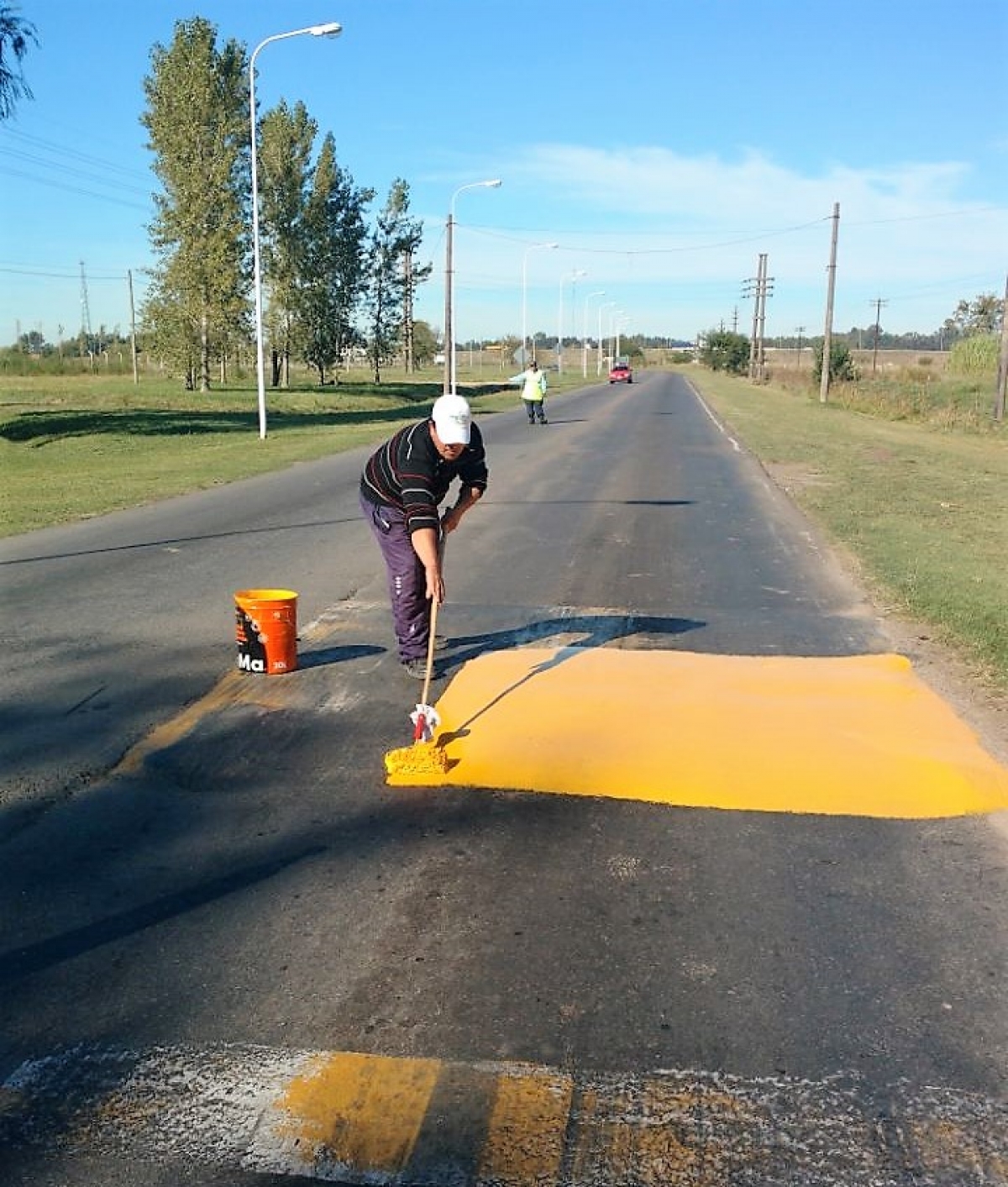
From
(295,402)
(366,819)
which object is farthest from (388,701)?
(295,402)

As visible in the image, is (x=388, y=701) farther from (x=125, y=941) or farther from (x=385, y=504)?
(x=125, y=941)

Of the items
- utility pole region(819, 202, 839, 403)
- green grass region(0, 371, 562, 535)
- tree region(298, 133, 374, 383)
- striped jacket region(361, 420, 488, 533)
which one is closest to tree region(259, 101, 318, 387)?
tree region(298, 133, 374, 383)

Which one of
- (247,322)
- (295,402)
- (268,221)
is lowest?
(295,402)

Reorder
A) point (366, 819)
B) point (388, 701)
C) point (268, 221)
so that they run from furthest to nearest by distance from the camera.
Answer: point (268, 221), point (388, 701), point (366, 819)

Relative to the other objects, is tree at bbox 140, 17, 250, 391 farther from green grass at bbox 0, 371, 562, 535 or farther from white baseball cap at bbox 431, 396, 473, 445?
white baseball cap at bbox 431, 396, 473, 445

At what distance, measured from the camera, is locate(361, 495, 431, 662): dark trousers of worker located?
21.5 feet

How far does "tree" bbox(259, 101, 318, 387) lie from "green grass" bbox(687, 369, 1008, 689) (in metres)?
26.7

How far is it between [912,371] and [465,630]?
67.7m

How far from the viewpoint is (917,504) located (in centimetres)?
1534

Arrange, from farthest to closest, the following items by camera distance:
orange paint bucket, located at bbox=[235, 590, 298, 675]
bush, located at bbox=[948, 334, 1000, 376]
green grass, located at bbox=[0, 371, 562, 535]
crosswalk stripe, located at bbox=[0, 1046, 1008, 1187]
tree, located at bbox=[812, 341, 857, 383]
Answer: bush, located at bbox=[948, 334, 1000, 376] → tree, located at bbox=[812, 341, 857, 383] → green grass, located at bbox=[0, 371, 562, 535] → orange paint bucket, located at bbox=[235, 590, 298, 675] → crosswalk stripe, located at bbox=[0, 1046, 1008, 1187]

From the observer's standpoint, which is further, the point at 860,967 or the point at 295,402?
the point at 295,402

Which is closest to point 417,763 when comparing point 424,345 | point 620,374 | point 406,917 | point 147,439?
point 406,917

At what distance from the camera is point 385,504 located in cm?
658

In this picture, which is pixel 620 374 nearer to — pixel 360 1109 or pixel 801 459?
pixel 801 459
